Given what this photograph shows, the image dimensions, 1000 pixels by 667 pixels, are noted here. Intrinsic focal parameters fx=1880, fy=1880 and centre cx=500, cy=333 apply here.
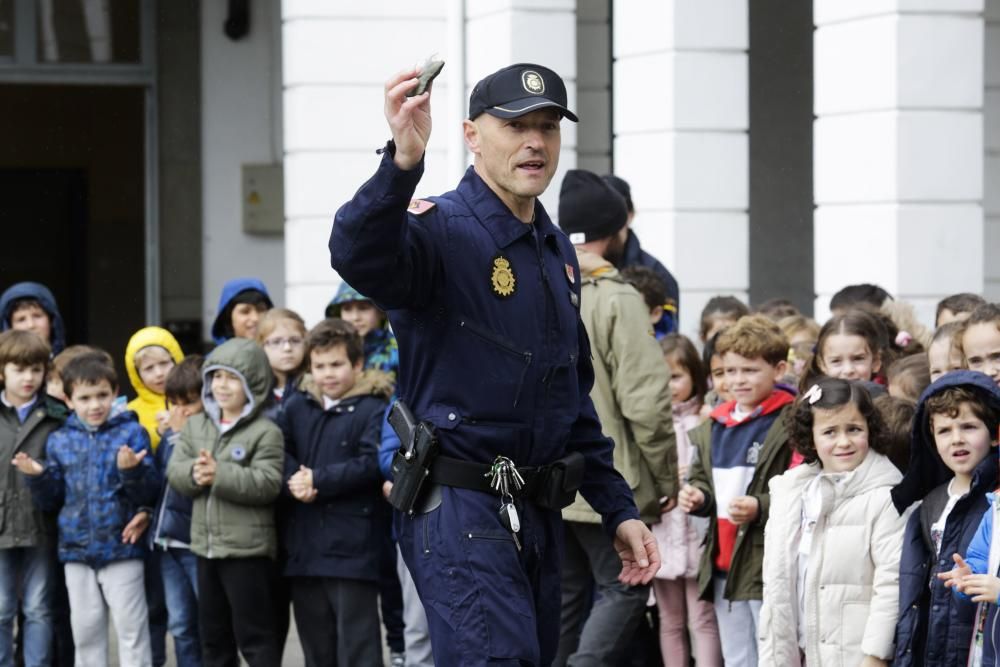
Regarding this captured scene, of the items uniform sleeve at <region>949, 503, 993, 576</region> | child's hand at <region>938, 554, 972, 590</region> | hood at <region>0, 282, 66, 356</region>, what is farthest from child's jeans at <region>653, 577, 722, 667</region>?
hood at <region>0, 282, 66, 356</region>

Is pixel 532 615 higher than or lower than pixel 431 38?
lower

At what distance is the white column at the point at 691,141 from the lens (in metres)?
11.0

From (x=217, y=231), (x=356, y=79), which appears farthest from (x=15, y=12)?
(x=356, y=79)

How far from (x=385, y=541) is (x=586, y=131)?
208 inches

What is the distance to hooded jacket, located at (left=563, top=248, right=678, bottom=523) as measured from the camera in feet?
24.0

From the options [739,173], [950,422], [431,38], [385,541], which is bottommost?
[385,541]

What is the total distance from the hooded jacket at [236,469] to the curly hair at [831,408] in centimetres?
239

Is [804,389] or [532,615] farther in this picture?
[804,389]

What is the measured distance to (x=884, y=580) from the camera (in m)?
6.07

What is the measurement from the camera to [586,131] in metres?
12.8

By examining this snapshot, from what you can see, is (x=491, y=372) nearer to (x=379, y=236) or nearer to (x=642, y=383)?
(x=379, y=236)

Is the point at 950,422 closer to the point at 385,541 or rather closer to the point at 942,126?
the point at 385,541

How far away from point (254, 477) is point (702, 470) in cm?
187

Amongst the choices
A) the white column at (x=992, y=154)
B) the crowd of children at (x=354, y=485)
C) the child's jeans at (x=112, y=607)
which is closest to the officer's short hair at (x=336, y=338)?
the crowd of children at (x=354, y=485)
